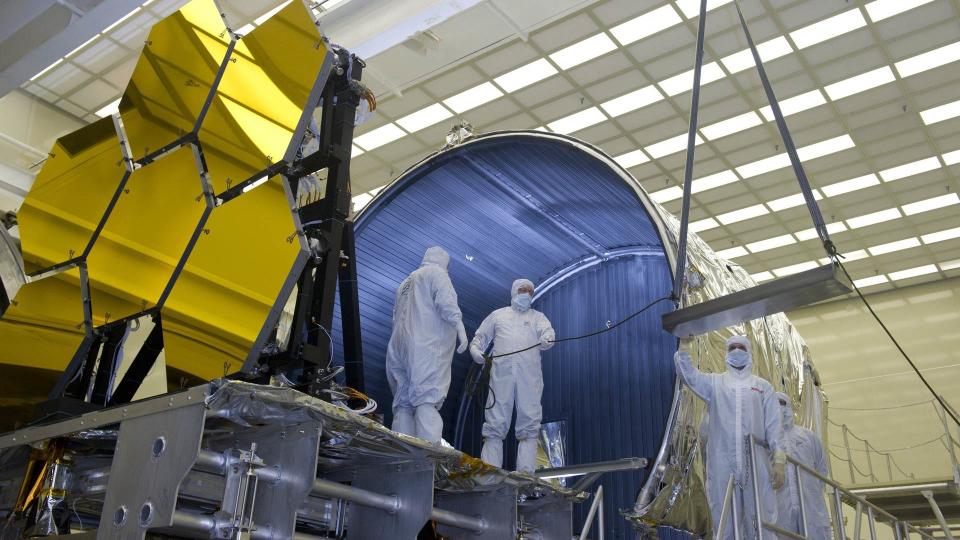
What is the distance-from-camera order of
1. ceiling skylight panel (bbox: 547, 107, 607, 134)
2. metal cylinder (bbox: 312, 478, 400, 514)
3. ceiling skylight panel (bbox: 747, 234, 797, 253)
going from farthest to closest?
ceiling skylight panel (bbox: 747, 234, 797, 253) < ceiling skylight panel (bbox: 547, 107, 607, 134) < metal cylinder (bbox: 312, 478, 400, 514)

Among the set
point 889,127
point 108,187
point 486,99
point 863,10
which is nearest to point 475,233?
point 108,187

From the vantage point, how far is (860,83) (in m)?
11.1

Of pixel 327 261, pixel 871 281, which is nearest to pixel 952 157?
pixel 871 281

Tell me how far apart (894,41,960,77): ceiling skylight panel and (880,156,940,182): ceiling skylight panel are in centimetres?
225

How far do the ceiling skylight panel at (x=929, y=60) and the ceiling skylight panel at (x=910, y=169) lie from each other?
225 cm

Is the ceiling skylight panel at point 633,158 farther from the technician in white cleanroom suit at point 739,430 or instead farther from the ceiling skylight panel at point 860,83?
the technician in white cleanroom suit at point 739,430

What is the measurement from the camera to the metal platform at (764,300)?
168 inches

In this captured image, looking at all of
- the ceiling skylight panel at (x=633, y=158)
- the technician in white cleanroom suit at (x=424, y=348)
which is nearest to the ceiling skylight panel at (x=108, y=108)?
the ceiling skylight panel at (x=633, y=158)

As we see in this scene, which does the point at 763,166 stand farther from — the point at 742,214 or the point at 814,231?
the point at 814,231

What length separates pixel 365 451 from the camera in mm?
3855

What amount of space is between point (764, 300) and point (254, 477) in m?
2.74

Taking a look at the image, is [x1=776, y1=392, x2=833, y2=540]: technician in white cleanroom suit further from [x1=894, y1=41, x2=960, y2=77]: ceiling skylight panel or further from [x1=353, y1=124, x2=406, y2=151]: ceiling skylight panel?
[x1=353, y1=124, x2=406, y2=151]: ceiling skylight panel

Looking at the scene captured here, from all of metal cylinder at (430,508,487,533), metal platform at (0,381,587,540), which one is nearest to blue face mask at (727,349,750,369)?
metal platform at (0,381,587,540)

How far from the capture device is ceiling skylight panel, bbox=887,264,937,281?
15672mm
